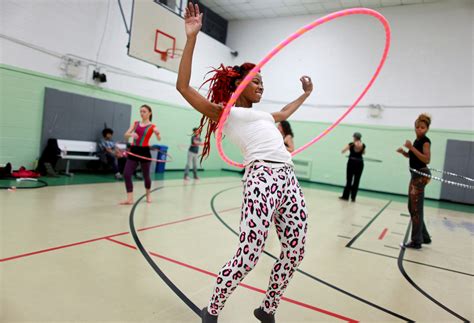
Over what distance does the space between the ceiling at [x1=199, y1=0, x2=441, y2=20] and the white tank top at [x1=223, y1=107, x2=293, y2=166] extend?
44.1 feet

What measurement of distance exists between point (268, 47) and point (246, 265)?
50.0ft

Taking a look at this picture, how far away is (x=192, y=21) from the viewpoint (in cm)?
201

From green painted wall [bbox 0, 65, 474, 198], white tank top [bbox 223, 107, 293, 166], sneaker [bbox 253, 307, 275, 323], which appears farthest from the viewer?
green painted wall [bbox 0, 65, 474, 198]

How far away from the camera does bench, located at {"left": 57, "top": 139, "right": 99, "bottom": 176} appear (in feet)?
30.1

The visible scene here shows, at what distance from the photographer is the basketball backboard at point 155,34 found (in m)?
9.02

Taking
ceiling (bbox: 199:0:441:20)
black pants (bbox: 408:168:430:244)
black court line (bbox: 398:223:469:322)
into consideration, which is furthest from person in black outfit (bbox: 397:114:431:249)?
ceiling (bbox: 199:0:441:20)

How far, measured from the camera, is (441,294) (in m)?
3.31

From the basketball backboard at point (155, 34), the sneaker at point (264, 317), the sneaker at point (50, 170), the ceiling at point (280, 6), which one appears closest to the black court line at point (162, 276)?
the sneaker at point (264, 317)

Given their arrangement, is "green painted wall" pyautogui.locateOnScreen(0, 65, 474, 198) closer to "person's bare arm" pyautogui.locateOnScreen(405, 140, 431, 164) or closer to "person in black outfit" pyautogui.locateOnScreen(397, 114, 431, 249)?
"person in black outfit" pyautogui.locateOnScreen(397, 114, 431, 249)

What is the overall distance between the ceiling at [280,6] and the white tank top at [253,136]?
529 inches

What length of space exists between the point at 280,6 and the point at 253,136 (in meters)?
14.1

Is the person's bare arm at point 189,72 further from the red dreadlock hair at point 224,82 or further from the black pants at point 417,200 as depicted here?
the black pants at point 417,200

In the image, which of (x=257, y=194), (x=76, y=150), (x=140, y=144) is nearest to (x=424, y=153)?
(x=257, y=194)

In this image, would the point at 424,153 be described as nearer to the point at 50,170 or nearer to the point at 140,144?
the point at 140,144
